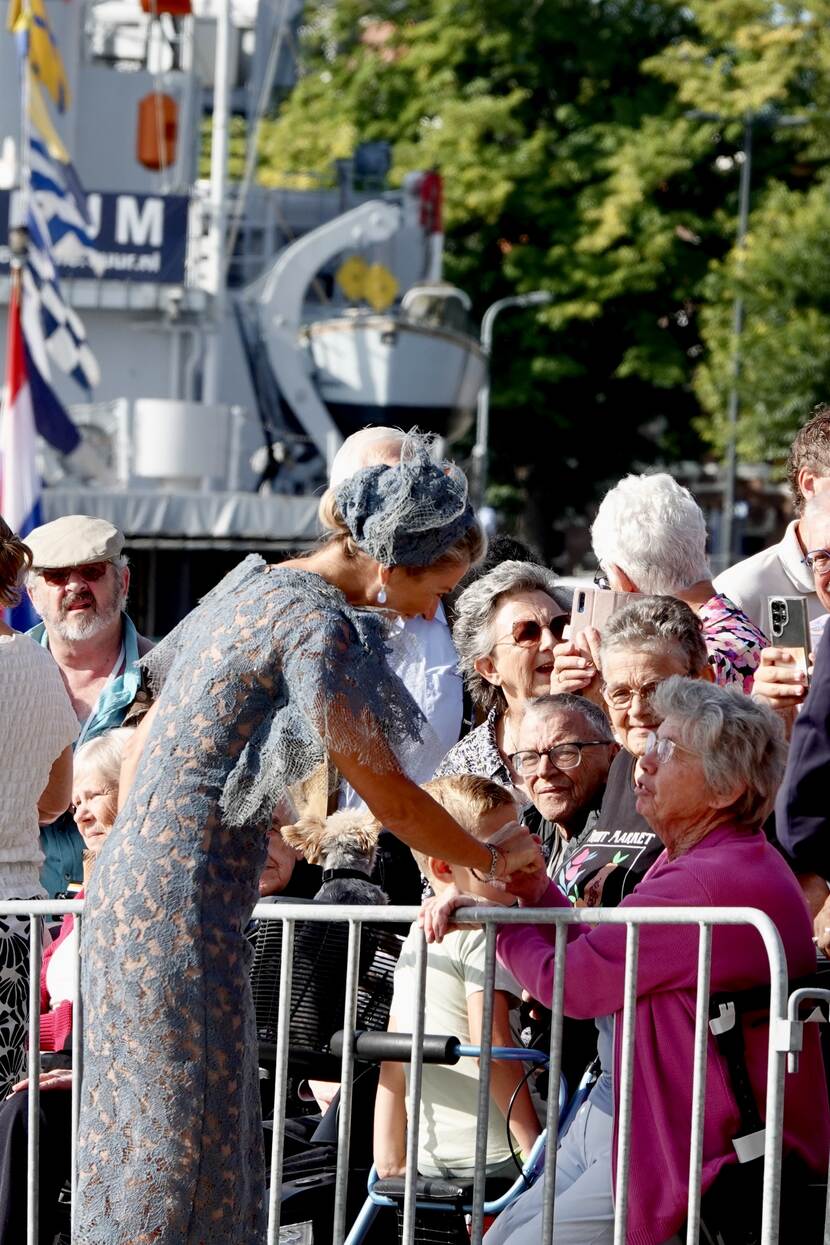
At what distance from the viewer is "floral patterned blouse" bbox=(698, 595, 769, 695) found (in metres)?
4.73

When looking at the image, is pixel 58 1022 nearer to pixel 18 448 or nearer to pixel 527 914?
pixel 527 914

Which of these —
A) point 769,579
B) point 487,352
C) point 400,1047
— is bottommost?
point 400,1047

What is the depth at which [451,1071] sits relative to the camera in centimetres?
423

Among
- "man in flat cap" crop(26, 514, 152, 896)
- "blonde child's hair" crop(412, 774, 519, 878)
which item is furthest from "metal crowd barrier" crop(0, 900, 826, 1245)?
"man in flat cap" crop(26, 514, 152, 896)

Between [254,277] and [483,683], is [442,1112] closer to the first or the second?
[483,683]

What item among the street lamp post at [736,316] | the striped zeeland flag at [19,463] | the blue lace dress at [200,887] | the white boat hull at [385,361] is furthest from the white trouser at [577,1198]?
the street lamp post at [736,316]

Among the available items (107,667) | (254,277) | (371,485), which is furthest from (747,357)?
(371,485)

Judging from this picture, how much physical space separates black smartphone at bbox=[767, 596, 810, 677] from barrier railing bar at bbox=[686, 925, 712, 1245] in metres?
0.91

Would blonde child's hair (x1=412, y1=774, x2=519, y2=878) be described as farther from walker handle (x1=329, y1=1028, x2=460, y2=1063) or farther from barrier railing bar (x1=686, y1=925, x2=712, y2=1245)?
barrier railing bar (x1=686, y1=925, x2=712, y2=1245)

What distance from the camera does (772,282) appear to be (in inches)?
1098

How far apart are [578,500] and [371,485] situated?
108 feet

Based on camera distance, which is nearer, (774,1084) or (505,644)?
(774,1084)

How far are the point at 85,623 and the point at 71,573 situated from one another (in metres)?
0.16

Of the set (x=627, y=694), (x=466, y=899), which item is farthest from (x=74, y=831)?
(x=466, y=899)
